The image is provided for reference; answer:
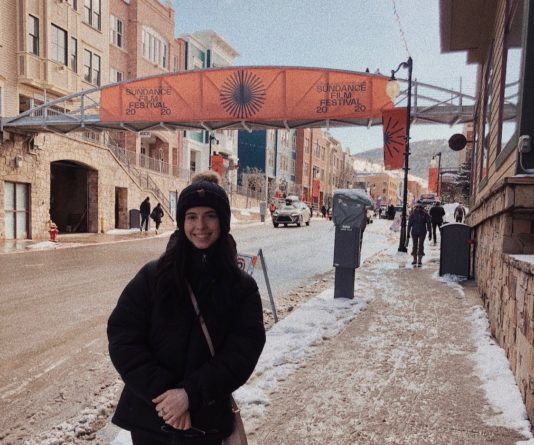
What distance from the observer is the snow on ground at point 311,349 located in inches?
140

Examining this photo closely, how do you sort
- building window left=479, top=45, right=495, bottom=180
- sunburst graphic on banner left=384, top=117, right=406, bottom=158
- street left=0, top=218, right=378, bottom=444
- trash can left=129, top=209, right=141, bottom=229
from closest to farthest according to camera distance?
1. street left=0, top=218, right=378, bottom=444
2. building window left=479, top=45, right=495, bottom=180
3. sunburst graphic on banner left=384, top=117, right=406, bottom=158
4. trash can left=129, top=209, right=141, bottom=229

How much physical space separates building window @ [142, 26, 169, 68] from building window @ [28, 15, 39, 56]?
36.3 ft

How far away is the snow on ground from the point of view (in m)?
3.55

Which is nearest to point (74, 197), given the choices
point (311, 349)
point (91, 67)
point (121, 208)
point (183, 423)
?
point (121, 208)

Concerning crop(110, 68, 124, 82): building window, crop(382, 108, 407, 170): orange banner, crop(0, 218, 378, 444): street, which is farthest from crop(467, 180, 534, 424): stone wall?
crop(110, 68, 124, 82): building window

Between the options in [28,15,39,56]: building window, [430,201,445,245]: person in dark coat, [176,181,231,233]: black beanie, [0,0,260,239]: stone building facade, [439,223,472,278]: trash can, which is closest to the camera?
[176,181,231,233]: black beanie

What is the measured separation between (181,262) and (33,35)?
2353 centimetres

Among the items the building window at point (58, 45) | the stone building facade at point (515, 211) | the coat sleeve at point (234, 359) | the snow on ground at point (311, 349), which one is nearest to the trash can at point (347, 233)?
the snow on ground at point (311, 349)

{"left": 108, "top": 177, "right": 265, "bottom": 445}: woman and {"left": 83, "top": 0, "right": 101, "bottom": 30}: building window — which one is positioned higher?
{"left": 83, "top": 0, "right": 101, "bottom": 30}: building window

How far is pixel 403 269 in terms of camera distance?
11758 millimetres

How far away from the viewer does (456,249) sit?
Answer: 33.1ft

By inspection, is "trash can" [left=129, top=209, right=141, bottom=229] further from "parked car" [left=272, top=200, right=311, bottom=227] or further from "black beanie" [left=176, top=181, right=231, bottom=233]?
"black beanie" [left=176, top=181, right=231, bottom=233]

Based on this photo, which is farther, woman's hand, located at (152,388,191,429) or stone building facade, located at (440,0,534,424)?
stone building facade, located at (440,0,534,424)

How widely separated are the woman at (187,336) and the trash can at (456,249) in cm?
906
